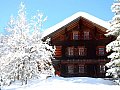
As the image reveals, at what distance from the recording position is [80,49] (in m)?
49.8

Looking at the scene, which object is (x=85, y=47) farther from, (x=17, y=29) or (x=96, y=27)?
(x=17, y=29)

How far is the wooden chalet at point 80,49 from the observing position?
48906 millimetres

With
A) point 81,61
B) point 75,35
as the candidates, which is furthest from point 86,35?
point 81,61

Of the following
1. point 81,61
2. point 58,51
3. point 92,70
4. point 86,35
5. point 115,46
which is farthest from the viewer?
point 86,35

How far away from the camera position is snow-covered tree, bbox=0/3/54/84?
29891mm

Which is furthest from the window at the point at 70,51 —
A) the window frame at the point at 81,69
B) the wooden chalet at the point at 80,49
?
the window frame at the point at 81,69

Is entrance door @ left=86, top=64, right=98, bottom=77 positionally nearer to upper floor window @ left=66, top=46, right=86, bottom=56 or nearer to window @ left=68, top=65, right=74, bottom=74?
upper floor window @ left=66, top=46, right=86, bottom=56

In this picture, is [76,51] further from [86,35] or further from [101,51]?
[101,51]

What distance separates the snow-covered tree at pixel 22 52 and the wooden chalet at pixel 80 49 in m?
17.2

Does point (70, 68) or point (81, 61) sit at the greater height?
point (81, 61)

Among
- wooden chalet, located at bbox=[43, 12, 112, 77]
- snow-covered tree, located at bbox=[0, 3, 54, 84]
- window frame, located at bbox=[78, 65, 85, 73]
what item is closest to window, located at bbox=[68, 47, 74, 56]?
wooden chalet, located at bbox=[43, 12, 112, 77]

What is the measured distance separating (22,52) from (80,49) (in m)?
21.2

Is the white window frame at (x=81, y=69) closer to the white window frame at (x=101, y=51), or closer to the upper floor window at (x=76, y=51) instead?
the upper floor window at (x=76, y=51)

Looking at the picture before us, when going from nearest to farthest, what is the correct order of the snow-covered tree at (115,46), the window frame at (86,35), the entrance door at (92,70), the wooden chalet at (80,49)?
the snow-covered tree at (115,46), the wooden chalet at (80,49), the entrance door at (92,70), the window frame at (86,35)
